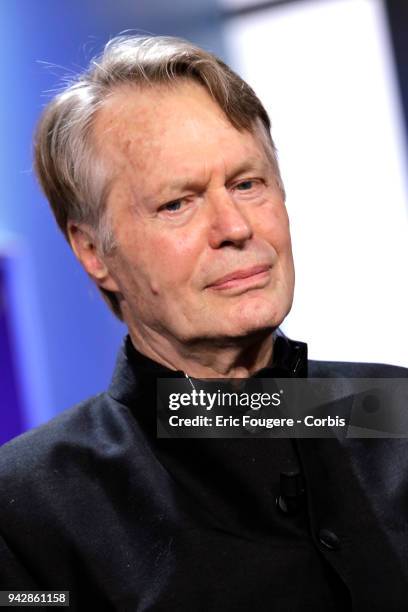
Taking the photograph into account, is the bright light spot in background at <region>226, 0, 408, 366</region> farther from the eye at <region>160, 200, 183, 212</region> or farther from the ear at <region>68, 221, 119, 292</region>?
the eye at <region>160, 200, 183, 212</region>

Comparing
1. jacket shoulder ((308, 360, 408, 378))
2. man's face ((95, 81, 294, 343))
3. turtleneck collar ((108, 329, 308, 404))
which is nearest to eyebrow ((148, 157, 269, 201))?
man's face ((95, 81, 294, 343))

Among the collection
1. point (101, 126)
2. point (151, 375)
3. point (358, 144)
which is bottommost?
point (151, 375)

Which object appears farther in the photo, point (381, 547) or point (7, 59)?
point (7, 59)

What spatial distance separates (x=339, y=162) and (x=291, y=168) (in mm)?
150

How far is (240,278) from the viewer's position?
1443 mm

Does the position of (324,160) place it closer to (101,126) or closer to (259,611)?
(101,126)

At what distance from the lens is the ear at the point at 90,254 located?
1596mm

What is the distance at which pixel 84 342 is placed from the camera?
9.32ft

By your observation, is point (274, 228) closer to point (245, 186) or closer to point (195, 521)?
point (245, 186)

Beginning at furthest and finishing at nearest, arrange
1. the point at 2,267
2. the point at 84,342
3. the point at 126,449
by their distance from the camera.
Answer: the point at 84,342, the point at 2,267, the point at 126,449

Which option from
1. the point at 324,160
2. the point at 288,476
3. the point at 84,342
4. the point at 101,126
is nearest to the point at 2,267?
the point at 84,342

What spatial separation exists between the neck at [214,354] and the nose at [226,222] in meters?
0.15

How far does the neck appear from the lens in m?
1.49

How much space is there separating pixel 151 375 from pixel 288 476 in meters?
0.26
